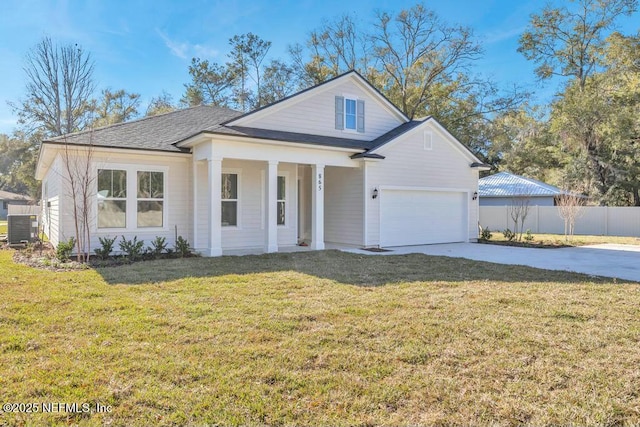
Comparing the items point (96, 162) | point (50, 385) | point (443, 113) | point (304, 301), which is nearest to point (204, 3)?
point (96, 162)

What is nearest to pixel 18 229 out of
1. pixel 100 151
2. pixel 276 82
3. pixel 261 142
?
pixel 100 151

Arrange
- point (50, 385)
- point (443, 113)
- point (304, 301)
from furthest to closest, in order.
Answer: point (443, 113), point (304, 301), point (50, 385)

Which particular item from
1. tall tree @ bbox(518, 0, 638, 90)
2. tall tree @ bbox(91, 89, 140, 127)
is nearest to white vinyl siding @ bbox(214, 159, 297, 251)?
tall tree @ bbox(518, 0, 638, 90)

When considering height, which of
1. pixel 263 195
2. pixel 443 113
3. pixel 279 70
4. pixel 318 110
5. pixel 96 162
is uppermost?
pixel 279 70

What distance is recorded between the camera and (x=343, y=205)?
13.9m

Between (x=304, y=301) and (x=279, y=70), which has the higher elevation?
(x=279, y=70)

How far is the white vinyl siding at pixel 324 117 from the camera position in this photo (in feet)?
42.0

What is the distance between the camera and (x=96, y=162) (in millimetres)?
10859

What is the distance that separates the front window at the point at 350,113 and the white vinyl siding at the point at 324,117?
0.23 metres

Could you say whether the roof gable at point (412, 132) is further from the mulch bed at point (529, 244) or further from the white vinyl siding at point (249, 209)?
the white vinyl siding at point (249, 209)

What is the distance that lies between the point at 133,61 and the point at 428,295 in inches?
873

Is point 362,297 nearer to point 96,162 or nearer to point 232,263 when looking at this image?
A: point 232,263

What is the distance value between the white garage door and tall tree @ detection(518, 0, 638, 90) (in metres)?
20.7

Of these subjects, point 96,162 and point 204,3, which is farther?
point 204,3
